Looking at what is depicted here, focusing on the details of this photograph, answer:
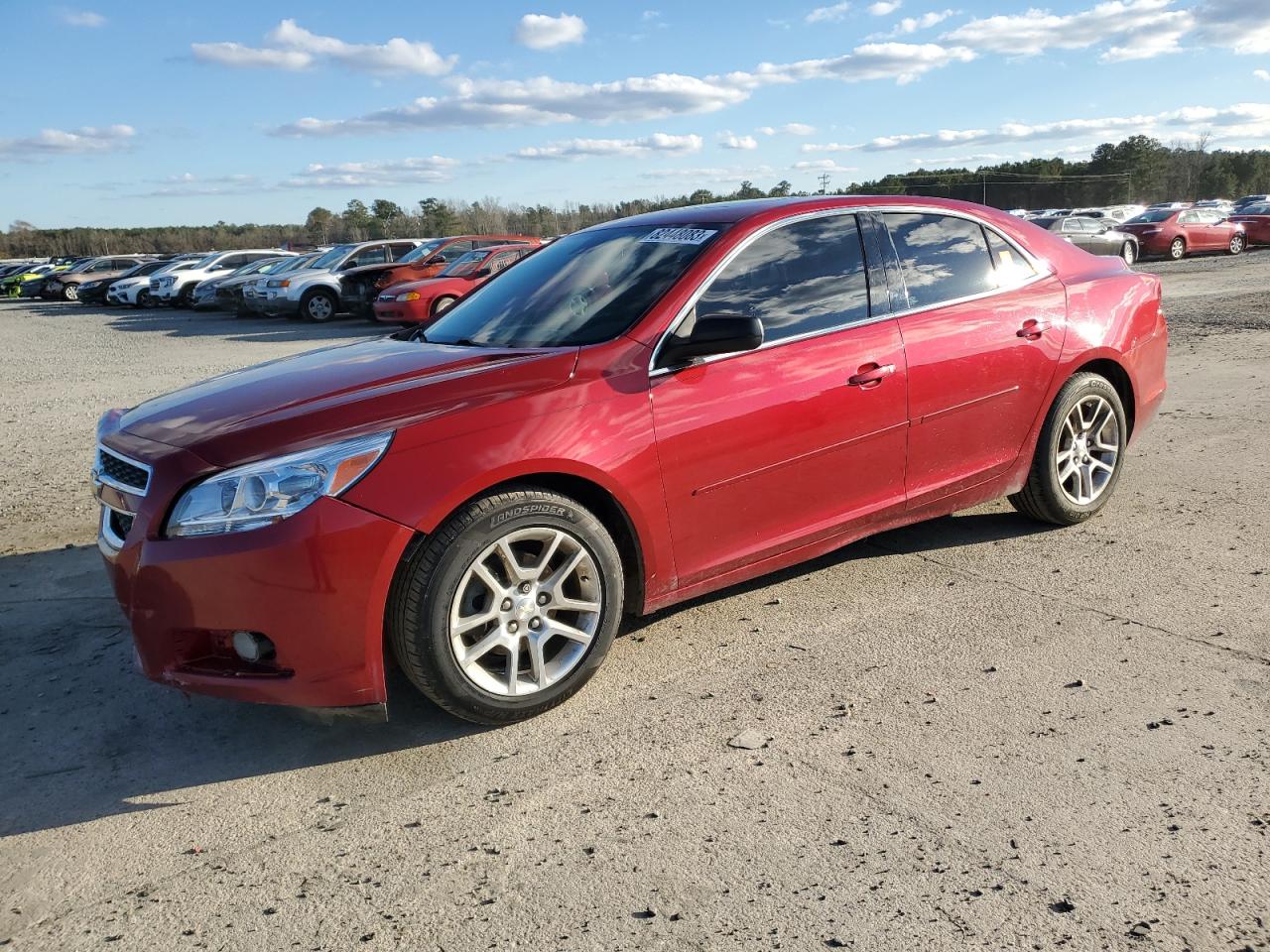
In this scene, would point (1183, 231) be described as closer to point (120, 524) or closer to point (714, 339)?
point (714, 339)

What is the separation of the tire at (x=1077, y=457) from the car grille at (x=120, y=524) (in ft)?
13.0

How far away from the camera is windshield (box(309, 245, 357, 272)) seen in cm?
2197

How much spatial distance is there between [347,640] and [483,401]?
87cm

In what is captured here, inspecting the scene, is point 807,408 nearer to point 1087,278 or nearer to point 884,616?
point 884,616

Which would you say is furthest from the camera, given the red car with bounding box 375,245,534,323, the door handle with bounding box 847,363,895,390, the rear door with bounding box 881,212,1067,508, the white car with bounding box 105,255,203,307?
the white car with bounding box 105,255,203,307

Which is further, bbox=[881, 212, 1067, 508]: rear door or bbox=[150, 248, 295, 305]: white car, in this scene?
bbox=[150, 248, 295, 305]: white car

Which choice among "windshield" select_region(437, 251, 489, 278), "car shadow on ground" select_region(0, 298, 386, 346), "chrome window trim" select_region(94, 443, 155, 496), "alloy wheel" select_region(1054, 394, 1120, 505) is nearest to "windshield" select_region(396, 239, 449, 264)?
"windshield" select_region(437, 251, 489, 278)

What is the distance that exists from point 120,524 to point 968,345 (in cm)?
347

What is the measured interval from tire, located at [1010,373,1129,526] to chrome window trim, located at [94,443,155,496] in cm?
391

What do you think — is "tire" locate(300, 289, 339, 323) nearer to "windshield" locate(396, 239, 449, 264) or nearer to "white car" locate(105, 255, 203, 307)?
"windshield" locate(396, 239, 449, 264)

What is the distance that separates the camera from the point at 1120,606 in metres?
4.05

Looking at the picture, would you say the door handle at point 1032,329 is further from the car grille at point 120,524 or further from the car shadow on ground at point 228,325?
the car shadow on ground at point 228,325

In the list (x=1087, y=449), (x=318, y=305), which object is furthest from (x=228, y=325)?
(x=1087, y=449)

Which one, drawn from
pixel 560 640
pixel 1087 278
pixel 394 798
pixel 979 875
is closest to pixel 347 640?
pixel 394 798
